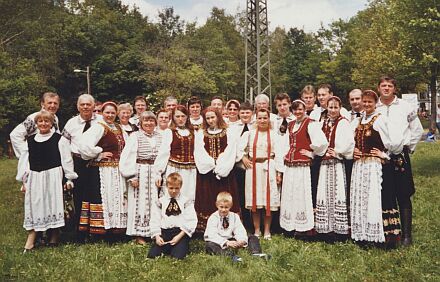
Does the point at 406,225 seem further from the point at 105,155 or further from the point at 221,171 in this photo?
the point at 105,155

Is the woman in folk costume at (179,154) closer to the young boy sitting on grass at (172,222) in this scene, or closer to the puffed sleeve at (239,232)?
the young boy sitting on grass at (172,222)

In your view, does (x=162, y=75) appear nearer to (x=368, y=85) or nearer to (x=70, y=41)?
(x=70, y=41)

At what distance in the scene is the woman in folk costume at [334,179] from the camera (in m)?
5.45

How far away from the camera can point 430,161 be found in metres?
13.8

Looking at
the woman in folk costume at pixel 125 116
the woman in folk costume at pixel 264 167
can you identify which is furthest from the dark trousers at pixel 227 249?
the woman in folk costume at pixel 125 116

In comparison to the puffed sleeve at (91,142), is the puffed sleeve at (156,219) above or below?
below

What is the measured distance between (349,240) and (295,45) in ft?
163

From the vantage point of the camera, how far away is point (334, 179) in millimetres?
5527

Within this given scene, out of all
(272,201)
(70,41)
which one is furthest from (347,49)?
(272,201)

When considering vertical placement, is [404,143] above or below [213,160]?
above

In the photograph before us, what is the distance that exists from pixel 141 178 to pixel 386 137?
3.00m

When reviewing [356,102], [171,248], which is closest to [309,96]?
[356,102]

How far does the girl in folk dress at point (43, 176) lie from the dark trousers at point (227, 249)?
1870 mm

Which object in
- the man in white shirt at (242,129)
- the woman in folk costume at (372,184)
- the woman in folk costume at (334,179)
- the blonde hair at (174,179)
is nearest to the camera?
the woman in folk costume at (372,184)
